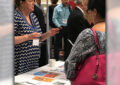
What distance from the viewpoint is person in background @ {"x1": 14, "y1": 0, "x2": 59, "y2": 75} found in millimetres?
1632

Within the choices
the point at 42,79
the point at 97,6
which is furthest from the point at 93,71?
the point at 42,79

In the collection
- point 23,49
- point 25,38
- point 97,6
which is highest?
point 97,6

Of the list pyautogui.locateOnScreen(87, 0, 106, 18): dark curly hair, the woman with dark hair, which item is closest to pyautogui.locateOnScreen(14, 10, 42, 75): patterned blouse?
the woman with dark hair

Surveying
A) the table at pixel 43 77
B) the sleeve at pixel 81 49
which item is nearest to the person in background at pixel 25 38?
the table at pixel 43 77

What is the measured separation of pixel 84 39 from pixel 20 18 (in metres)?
0.82

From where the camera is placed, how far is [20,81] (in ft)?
4.95

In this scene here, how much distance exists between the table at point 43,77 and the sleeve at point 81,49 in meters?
0.39

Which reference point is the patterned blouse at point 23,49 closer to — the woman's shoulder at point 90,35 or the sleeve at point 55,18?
the woman's shoulder at point 90,35

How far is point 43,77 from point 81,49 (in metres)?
0.68

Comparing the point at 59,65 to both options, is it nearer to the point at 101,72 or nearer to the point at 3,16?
the point at 101,72

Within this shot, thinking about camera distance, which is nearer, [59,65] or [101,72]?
[101,72]

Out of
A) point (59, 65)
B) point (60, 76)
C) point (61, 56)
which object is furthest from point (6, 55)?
point (61, 56)

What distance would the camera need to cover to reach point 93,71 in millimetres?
1067

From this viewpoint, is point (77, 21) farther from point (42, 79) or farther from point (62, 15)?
point (42, 79)
